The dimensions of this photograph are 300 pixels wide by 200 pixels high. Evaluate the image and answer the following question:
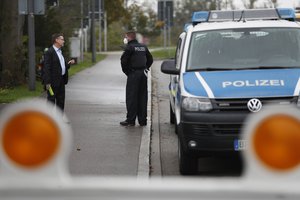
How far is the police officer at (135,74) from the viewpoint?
1152cm

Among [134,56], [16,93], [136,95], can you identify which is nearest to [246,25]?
[134,56]

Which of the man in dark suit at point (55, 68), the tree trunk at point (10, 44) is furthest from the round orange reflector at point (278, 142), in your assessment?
the tree trunk at point (10, 44)

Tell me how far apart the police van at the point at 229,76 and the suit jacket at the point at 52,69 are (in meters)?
2.82

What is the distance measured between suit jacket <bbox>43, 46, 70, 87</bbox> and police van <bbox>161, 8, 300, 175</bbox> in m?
2.82

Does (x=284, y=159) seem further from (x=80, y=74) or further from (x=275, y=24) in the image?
(x=80, y=74)

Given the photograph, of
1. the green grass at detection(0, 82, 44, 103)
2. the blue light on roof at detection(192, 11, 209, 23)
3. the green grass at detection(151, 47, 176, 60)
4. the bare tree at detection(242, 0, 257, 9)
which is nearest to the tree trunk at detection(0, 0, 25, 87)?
the green grass at detection(0, 82, 44, 103)

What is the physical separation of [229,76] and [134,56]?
157 inches

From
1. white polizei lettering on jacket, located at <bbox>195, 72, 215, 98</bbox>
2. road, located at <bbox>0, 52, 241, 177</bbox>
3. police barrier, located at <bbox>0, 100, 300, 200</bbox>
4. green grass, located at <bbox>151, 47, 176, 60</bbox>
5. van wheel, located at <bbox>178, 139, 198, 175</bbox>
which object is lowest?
green grass, located at <bbox>151, 47, 176, 60</bbox>

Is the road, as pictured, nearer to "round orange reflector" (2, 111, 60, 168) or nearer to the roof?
the roof

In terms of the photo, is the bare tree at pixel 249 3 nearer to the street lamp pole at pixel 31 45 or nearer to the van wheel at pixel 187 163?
the street lamp pole at pixel 31 45

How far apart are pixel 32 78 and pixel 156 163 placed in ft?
30.6

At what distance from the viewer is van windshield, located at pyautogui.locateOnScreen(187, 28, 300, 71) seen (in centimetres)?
840

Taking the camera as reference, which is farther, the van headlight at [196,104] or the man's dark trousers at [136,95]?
the man's dark trousers at [136,95]

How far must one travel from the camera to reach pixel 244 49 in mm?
8617
